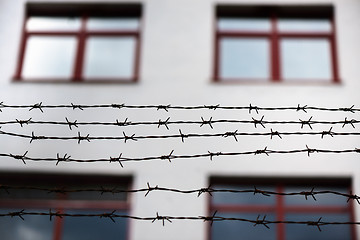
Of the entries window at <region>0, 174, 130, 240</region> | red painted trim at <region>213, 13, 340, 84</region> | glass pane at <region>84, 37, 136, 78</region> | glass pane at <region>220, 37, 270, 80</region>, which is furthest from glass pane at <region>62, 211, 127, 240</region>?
glass pane at <region>220, 37, 270, 80</region>

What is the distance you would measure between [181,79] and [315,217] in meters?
2.79

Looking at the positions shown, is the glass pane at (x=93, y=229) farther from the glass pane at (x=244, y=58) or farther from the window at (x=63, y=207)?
the glass pane at (x=244, y=58)

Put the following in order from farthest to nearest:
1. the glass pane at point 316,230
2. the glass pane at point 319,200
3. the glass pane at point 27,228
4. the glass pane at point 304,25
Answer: the glass pane at point 304,25 → the glass pane at point 319,200 → the glass pane at point 27,228 → the glass pane at point 316,230

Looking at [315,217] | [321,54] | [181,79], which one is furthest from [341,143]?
[181,79]

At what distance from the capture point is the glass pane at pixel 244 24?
37.6 feet

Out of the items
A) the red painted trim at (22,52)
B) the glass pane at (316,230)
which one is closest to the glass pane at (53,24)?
the red painted trim at (22,52)

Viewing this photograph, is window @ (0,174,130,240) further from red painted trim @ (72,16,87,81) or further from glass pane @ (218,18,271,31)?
glass pane @ (218,18,271,31)

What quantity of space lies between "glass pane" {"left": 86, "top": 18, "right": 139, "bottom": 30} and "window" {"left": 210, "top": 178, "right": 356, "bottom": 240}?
10.3 ft

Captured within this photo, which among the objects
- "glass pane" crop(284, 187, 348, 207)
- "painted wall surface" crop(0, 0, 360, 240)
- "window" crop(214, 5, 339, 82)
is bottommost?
"glass pane" crop(284, 187, 348, 207)

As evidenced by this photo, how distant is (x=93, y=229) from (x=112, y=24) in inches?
142

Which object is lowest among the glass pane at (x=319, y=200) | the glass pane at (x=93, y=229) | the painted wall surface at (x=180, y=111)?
the glass pane at (x=93, y=229)

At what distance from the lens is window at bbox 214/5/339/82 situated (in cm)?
1098

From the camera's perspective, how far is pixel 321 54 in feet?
36.6

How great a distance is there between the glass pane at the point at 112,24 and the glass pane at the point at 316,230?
13.3 feet
